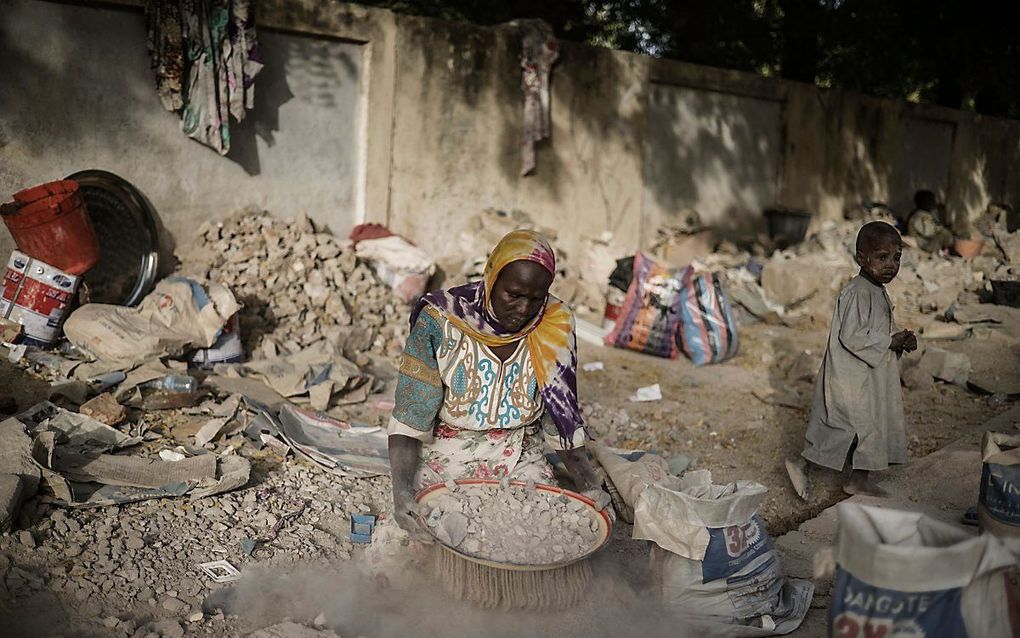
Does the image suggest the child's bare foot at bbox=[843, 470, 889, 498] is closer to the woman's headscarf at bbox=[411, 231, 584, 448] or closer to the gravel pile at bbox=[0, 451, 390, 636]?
the woman's headscarf at bbox=[411, 231, 584, 448]

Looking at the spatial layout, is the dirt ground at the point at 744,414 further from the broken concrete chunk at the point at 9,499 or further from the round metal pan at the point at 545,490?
the broken concrete chunk at the point at 9,499

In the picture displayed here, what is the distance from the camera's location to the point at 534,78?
857 cm

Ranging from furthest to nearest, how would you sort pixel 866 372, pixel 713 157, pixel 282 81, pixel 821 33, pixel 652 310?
pixel 821 33
pixel 713 157
pixel 652 310
pixel 282 81
pixel 866 372

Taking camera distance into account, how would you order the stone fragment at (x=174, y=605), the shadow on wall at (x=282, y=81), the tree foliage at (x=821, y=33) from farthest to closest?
the tree foliage at (x=821, y=33) → the shadow on wall at (x=282, y=81) → the stone fragment at (x=174, y=605)

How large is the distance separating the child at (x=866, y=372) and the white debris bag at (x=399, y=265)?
12.2 ft

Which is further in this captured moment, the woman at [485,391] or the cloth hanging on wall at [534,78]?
the cloth hanging on wall at [534,78]

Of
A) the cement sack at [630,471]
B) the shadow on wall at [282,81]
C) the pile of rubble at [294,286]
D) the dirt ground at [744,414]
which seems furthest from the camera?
the shadow on wall at [282,81]

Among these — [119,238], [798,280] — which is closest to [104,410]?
[119,238]

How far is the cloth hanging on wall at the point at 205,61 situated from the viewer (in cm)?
620

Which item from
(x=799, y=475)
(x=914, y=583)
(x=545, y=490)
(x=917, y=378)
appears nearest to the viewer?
(x=914, y=583)

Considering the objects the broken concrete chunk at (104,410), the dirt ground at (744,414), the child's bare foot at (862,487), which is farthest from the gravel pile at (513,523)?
the broken concrete chunk at (104,410)

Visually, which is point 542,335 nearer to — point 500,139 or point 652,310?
point 652,310

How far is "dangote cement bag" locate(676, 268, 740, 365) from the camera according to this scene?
7.14 metres

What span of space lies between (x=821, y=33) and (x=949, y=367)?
23.2ft
